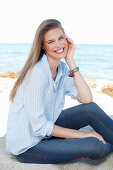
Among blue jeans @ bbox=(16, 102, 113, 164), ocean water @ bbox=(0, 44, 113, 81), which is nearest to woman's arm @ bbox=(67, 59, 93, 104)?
blue jeans @ bbox=(16, 102, 113, 164)

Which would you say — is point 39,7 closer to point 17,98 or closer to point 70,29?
point 70,29

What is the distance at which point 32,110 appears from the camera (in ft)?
7.12

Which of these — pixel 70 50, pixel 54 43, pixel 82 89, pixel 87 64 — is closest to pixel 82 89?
pixel 82 89

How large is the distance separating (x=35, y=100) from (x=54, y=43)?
63 centimetres

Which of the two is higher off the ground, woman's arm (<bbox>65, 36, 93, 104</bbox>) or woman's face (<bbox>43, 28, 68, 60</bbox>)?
woman's face (<bbox>43, 28, 68, 60</bbox>)

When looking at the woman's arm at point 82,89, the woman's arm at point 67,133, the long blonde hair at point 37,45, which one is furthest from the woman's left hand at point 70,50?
the woman's arm at point 67,133

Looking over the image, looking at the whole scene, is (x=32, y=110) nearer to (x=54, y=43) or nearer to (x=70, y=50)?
(x=54, y=43)

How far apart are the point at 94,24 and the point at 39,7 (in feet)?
28.7

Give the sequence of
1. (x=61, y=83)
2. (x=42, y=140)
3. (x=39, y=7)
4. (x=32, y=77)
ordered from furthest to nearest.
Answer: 1. (x=39, y=7)
2. (x=61, y=83)
3. (x=42, y=140)
4. (x=32, y=77)

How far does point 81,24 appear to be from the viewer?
3906 centimetres

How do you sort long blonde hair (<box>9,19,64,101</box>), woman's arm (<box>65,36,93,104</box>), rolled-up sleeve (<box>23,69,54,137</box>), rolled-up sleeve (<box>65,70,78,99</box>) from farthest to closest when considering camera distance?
rolled-up sleeve (<box>65,70,78,99</box>) → woman's arm (<box>65,36,93,104</box>) → long blonde hair (<box>9,19,64,101</box>) → rolled-up sleeve (<box>23,69,54,137</box>)

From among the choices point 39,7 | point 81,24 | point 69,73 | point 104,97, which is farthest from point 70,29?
point 69,73

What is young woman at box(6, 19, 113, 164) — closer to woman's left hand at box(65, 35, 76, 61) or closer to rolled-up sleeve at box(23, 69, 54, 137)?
rolled-up sleeve at box(23, 69, 54, 137)

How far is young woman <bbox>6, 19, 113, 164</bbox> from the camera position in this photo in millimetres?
2191
